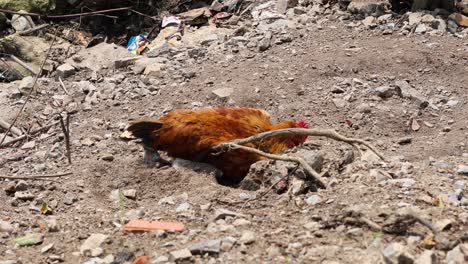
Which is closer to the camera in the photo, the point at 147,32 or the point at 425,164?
the point at 425,164

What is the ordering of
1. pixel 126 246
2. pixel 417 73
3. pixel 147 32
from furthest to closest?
1. pixel 147 32
2. pixel 417 73
3. pixel 126 246

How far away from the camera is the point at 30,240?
3.36m

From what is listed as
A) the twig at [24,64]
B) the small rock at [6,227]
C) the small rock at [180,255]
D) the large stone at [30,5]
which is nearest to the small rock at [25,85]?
the twig at [24,64]

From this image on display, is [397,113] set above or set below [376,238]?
below

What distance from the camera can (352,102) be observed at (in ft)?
16.7

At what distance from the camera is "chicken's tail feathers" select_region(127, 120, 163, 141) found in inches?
176

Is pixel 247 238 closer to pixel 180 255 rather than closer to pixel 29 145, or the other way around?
pixel 180 255

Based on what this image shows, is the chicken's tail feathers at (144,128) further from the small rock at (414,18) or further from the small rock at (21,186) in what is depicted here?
the small rock at (414,18)

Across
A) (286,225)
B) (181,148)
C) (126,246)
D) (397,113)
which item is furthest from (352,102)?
(126,246)

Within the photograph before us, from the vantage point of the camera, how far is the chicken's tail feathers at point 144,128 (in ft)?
14.7

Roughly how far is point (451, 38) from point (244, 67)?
1.85 meters

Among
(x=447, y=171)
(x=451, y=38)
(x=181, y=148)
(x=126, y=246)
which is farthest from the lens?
(x=451, y=38)

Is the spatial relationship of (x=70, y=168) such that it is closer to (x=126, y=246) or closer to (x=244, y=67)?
(x=126, y=246)

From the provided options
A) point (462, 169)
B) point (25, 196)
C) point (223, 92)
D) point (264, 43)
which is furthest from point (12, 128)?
point (462, 169)
